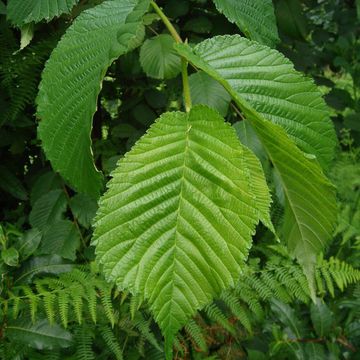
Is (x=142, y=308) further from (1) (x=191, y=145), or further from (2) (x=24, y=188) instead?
(1) (x=191, y=145)

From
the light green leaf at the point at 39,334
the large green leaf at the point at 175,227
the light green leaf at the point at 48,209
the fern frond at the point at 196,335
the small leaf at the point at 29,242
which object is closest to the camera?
the large green leaf at the point at 175,227

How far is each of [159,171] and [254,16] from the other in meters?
0.39

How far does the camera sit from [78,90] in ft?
1.60

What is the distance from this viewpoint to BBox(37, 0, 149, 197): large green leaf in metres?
0.48

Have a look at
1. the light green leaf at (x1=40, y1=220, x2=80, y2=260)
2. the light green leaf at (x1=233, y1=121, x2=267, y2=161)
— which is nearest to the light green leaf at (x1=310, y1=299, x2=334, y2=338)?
the light green leaf at (x1=40, y1=220, x2=80, y2=260)

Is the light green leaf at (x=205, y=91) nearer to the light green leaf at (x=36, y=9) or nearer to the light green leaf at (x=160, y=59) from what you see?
the light green leaf at (x=160, y=59)

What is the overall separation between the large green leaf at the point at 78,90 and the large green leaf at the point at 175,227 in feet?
0.37

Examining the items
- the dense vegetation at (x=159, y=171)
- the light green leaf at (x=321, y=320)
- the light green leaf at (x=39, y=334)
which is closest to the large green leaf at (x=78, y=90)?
the dense vegetation at (x=159, y=171)

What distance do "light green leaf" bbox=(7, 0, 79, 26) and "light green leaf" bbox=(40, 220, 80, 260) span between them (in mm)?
707

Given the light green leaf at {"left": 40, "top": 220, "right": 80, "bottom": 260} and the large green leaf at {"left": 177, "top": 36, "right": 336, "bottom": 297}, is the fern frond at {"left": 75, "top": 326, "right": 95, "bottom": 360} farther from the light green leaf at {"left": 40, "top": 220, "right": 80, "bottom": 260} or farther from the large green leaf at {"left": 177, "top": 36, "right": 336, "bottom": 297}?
the large green leaf at {"left": 177, "top": 36, "right": 336, "bottom": 297}

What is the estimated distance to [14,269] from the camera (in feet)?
4.46

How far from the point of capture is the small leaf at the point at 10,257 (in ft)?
4.12

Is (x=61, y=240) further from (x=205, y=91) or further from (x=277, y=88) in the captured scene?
(x=277, y=88)

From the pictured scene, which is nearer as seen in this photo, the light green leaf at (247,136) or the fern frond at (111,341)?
the light green leaf at (247,136)
